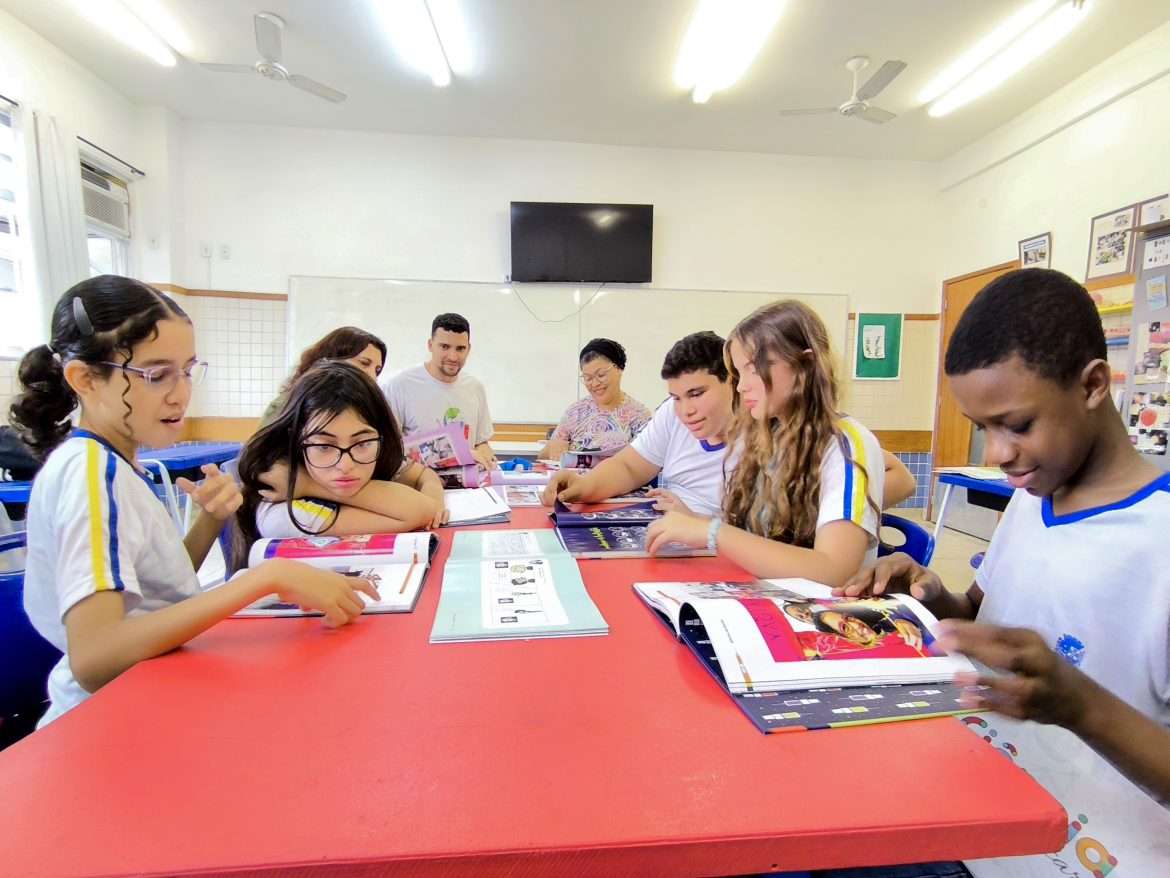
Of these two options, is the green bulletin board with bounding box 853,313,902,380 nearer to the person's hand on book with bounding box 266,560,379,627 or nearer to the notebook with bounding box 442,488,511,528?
the notebook with bounding box 442,488,511,528

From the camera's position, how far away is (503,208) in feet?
15.0

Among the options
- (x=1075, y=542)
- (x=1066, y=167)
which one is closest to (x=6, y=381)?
(x=1075, y=542)

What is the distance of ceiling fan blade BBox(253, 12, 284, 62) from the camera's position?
2982 mm

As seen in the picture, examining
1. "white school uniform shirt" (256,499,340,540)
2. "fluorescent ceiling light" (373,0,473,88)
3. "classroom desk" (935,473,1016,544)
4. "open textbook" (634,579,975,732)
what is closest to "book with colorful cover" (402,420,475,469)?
"white school uniform shirt" (256,499,340,540)

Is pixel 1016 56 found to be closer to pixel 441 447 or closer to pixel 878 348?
pixel 878 348

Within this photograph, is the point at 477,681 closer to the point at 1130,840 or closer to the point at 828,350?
the point at 1130,840

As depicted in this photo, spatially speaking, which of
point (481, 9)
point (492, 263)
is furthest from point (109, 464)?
point (492, 263)

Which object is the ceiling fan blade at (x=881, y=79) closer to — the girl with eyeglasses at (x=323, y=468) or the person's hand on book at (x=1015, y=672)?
the girl with eyeglasses at (x=323, y=468)

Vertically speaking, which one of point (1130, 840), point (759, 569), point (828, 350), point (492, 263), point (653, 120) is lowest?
point (1130, 840)

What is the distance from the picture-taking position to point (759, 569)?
1043mm

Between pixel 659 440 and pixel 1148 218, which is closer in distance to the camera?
pixel 659 440

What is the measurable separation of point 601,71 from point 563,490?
3.02 metres

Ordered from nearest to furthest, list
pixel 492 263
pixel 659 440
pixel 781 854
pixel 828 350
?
pixel 781 854, pixel 828 350, pixel 659 440, pixel 492 263

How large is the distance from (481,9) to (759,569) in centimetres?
321
